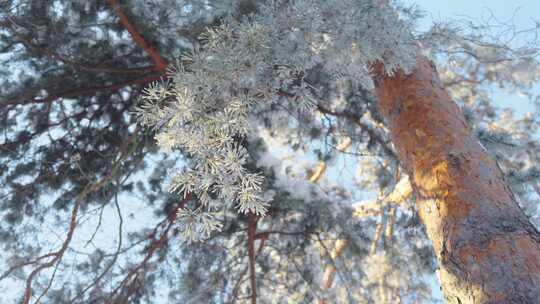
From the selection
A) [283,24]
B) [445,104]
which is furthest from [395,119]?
[283,24]

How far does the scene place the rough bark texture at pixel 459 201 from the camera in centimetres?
151

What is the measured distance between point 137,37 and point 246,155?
1925 millimetres

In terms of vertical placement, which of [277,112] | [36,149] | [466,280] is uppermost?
[277,112]

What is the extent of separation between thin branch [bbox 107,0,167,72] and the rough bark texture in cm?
163

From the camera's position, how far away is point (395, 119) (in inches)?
93.7

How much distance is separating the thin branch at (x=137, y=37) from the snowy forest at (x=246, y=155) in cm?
1

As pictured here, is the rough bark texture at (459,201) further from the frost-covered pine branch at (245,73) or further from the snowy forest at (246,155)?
the frost-covered pine branch at (245,73)

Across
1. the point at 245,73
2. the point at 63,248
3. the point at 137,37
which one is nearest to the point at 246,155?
the point at 245,73

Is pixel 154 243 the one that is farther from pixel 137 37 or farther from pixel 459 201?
pixel 459 201

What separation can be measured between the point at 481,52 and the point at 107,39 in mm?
2822

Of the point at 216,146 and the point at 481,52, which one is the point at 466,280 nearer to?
the point at 216,146

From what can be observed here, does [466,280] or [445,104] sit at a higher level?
[445,104]

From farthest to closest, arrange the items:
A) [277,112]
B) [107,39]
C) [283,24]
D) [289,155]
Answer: [289,155] < [277,112] < [107,39] < [283,24]

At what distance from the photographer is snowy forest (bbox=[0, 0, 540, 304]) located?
172cm
